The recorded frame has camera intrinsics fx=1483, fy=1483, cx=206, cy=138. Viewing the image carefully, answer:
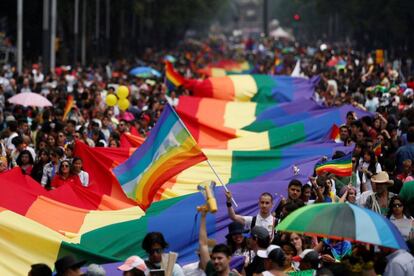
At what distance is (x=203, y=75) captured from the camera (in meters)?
46.8

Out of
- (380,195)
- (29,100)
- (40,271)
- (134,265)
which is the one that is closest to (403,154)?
(380,195)

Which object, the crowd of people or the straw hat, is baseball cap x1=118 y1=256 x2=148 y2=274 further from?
the straw hat

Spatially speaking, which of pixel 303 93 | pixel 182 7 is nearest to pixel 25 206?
pixel 303 93

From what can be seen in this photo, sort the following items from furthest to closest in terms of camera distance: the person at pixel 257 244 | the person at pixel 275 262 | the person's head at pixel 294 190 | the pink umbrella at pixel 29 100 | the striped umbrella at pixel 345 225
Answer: the pink umbrella at pixel 29 100 < the person's head at pixel 294 190 < the person at pixel 257 244 < the person at pixel 275 262 < the striped umbrella at pixel 345 225

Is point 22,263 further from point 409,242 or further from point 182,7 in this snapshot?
point 182,7

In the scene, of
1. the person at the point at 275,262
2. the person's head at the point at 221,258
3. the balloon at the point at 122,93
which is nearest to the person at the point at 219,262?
the person's head at the point at 221,258

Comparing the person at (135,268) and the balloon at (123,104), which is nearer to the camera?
the person at (135,268)

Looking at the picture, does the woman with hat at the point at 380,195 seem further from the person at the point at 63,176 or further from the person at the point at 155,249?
the person at the point at 63,176

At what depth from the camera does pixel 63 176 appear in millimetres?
16875

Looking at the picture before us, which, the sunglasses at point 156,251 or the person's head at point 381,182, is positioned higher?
the sunglasses at point 156,251

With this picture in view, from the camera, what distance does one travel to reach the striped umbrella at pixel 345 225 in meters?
10.2

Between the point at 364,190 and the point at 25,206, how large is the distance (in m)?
3.77

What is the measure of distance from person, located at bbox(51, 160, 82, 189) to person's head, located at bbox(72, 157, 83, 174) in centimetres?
6

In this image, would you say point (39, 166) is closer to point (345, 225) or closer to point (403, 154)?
point (403, 154)
